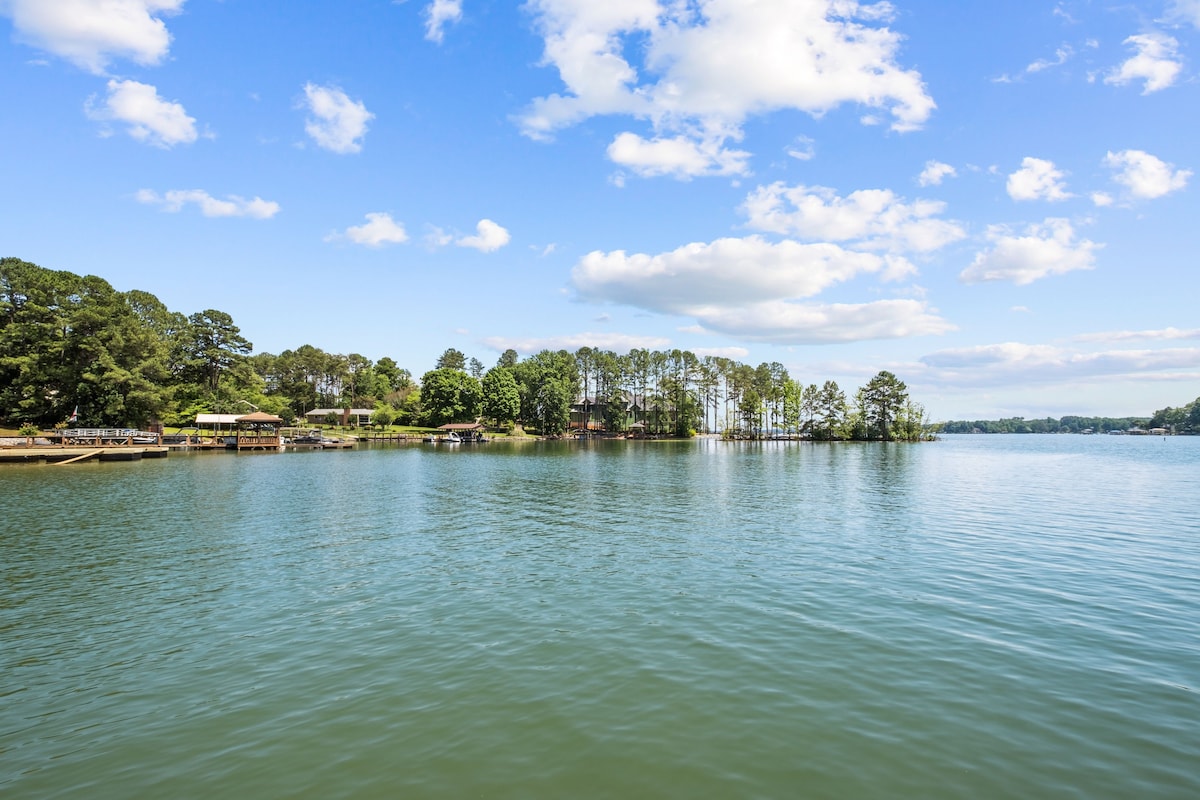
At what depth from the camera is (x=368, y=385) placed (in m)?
144

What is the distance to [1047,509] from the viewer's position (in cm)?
2962

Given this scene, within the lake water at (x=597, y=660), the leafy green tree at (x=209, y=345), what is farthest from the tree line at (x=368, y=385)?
the lake water at (x=597, y=660)

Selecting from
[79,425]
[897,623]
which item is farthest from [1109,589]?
[79,425]

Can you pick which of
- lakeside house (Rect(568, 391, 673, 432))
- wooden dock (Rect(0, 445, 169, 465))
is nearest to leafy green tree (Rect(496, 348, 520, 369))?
lakeside house (Rect(568, 391, 673, 432))

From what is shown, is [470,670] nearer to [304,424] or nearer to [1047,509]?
[1047,509]

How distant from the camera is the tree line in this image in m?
70.6

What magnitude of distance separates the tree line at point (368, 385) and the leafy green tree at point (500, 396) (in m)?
0.26

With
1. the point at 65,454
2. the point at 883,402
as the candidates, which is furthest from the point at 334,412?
the point at 883,402

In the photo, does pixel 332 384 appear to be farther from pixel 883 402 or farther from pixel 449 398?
pixel 883 402

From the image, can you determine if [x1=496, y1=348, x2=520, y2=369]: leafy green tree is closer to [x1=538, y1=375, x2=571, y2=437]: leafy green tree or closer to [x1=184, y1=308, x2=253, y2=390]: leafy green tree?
[x1=538, y1=375, x2=571, y2=437]: leafy green tree

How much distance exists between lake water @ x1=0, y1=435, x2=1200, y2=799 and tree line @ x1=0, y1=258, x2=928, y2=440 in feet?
202

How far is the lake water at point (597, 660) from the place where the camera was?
285 inches

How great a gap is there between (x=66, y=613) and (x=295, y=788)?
10983 mm

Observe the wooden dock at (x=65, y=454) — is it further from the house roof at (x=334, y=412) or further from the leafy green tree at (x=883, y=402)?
the leafy green tree at (x=883, y=402)
